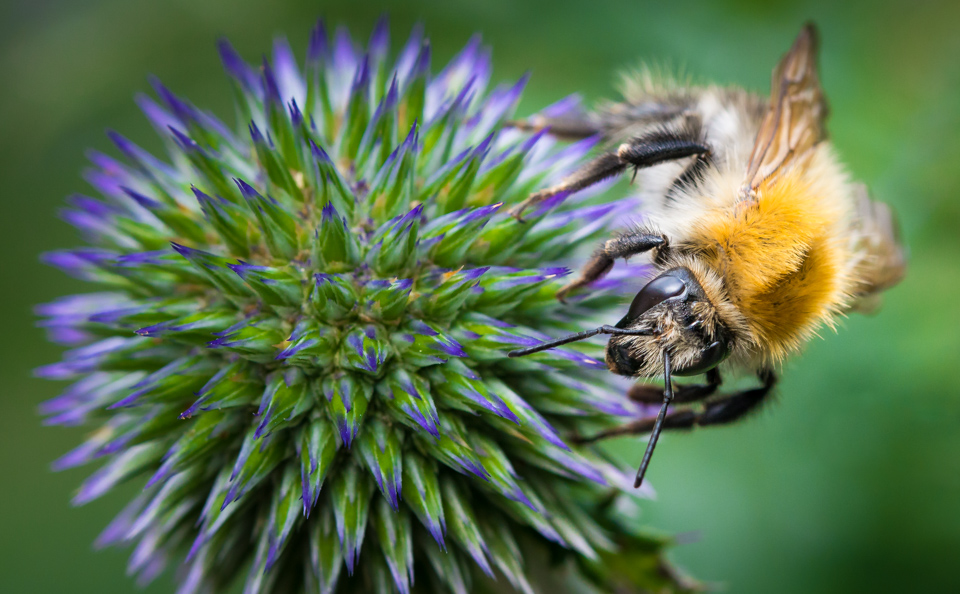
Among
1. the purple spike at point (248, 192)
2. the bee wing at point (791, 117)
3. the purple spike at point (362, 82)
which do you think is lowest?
the bee wing at point (791, 117)

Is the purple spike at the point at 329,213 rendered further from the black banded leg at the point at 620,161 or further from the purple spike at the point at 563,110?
the purple spike at the point at 563,110

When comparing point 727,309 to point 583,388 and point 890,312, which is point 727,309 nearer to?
point 583,388

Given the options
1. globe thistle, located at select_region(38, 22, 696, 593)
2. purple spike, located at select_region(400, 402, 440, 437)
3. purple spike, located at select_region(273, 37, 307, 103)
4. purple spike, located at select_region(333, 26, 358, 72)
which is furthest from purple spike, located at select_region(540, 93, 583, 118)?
purple spike, located at select_region(400, 402, 440, 437)

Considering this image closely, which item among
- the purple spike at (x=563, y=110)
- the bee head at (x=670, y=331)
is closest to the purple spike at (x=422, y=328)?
the bee head at (x=670, y=331)

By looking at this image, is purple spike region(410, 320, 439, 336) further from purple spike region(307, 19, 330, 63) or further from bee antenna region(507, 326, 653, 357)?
purple spike region(307, 19, 330, 63)

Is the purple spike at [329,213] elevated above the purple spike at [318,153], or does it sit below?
below

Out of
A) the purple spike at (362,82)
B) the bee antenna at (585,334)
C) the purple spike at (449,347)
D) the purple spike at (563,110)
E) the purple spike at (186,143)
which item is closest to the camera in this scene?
the bee antenna at (585,334)

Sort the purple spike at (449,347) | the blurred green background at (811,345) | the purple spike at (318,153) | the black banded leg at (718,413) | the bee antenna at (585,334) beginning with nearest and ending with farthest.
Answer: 1. the bee antenna at (585,334)
2. the purple spike at (449,347)
3. the purple spike at (318,153)
4. the black banded leg at (718,413)
5. the blurred green background at (811,345)

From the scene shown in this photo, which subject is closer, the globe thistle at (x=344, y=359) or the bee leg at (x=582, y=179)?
the globe thistle at (x=344, y=359)
